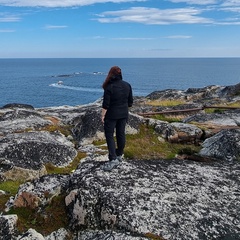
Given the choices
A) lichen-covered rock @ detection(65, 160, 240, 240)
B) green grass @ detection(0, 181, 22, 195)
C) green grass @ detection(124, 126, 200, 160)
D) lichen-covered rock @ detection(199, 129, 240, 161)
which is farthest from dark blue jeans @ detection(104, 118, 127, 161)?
lichen-covered rock @ detection(199, 129, 240, 161)

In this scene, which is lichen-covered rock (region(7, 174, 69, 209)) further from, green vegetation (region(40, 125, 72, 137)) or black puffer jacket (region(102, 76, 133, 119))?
green vegetation (region(40, 125, 72, 137))

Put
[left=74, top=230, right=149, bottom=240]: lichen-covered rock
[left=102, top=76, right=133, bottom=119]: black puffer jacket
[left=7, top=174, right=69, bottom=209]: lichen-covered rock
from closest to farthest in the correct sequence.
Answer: [left=74, top=230, right=149, bottom=240]: lichen-covered rock
[left=7, top=174, right=69, bottom=209]: lichen-covered rock
[left=102, top=76, right=133, bottom=119]: black puffer jacket

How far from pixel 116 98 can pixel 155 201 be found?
404cm

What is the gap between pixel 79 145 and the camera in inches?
851

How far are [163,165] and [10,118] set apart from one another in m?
18.0

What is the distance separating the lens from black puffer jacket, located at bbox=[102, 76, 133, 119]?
1251 centimetres

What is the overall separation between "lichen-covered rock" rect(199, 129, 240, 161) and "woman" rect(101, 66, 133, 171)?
23.4 ft

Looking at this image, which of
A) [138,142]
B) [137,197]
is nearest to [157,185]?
[137,197]

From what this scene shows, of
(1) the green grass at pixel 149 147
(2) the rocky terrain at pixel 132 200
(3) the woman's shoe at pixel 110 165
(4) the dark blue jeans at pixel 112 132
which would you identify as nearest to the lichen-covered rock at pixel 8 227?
(2) the rocky terrain at pixel 132 200

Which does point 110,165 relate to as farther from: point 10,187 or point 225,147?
point 225,147

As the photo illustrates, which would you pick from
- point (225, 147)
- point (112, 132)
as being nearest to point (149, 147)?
point (225, 147)

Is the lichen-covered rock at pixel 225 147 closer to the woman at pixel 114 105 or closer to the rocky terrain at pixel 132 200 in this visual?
the rocky terrain at pixel 132 200

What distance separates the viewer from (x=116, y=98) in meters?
12.7

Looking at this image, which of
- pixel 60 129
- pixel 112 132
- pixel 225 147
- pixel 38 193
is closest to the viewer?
pixel 38 193
